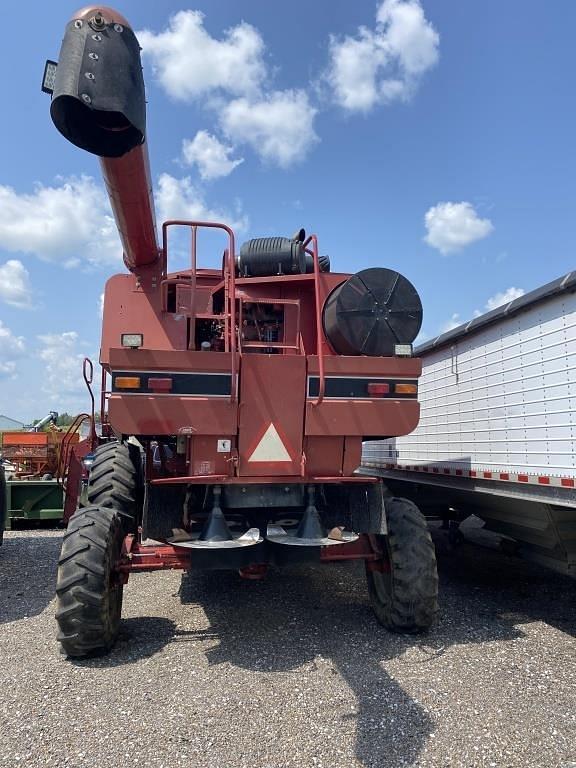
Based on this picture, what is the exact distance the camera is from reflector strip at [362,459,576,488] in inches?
173

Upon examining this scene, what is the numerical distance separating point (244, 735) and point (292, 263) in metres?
3.90

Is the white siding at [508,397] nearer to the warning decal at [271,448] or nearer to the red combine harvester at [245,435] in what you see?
the red combine harvester at [245,435]

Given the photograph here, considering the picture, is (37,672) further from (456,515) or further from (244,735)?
(456,515)

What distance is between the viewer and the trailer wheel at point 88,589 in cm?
412

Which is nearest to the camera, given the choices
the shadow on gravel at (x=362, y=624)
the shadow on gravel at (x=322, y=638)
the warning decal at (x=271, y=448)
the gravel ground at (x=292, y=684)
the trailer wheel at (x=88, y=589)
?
the gravel ground at (x=292, y=684)

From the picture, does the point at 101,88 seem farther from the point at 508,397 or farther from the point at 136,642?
the point at 508,397

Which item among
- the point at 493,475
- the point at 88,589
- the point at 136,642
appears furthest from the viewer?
the point at 493,475

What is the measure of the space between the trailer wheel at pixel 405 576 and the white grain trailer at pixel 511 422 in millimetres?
969

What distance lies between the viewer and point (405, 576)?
4664 millimetres

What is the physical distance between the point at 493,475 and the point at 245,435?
8.11 feet

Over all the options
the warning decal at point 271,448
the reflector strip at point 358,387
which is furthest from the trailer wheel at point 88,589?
the reflector strip at point 358,387

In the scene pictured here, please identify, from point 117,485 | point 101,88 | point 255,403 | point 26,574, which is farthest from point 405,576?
point 26,574

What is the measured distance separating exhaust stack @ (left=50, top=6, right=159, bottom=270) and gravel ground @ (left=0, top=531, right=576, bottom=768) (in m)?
3.61

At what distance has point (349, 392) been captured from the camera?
4758 mm
